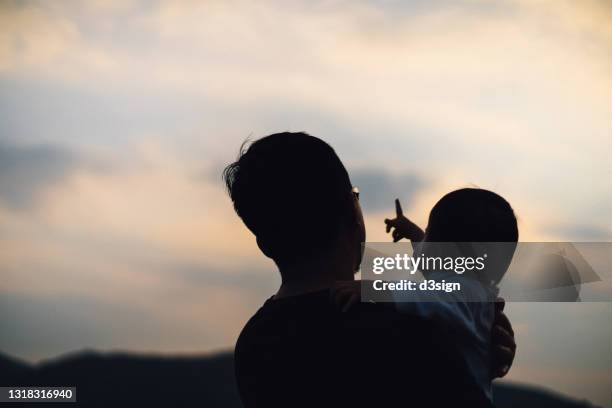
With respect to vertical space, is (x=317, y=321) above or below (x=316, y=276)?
below

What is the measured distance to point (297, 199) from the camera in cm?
145

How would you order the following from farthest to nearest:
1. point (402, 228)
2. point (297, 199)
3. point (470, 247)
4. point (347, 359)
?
point (402, 228) → point (470, 247) → point (297, 199) → point (347, 359)

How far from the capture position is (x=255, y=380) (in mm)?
1488

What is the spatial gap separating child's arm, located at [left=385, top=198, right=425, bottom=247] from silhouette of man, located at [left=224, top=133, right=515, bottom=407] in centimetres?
70

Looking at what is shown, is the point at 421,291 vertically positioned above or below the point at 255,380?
above

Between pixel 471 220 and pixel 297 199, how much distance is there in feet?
2.41

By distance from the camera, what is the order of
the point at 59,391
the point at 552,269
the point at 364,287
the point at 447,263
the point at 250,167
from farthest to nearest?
the point at 59,391 < the point at 552,269 < the point at 447,263 < the point at 250,167 < the point at 364,287

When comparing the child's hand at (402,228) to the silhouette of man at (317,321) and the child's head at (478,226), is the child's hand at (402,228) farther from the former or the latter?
the silhouette of man at (317,321)

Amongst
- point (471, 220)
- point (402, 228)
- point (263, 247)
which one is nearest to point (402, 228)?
point (402, 228)

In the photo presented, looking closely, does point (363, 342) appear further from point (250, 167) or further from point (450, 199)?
point (450, 199)

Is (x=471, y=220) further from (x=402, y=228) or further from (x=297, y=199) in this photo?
(x=297, y=199)

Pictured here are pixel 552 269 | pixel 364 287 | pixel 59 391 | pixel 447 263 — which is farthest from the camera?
pixel 59 391

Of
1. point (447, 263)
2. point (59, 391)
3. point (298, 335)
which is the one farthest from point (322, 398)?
point (59, 391)

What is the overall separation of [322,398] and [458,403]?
11.4 inches
